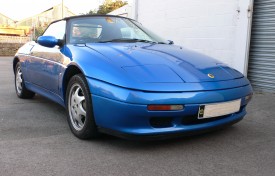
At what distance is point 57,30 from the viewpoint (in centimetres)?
470

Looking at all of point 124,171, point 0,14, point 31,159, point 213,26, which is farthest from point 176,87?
point 0,14

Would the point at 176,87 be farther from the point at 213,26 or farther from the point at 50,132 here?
the point at 213,26

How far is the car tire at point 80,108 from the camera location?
10.8 feet

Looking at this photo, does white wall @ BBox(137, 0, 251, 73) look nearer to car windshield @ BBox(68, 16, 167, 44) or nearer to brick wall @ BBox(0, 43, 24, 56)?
car windshield @ BBox(68, 16, 167, 44)

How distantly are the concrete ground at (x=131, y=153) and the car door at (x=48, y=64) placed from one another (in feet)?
1.66

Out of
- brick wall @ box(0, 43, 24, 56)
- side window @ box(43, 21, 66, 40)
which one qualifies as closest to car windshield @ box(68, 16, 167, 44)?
side window @ box(43, 21, 66, 40)

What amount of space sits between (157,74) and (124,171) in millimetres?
903

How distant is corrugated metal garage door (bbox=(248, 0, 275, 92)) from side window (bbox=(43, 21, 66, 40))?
372 centimetres

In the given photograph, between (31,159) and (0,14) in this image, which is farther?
(0,14)

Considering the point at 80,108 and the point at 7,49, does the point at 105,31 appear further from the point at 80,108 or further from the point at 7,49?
the point at 7,49

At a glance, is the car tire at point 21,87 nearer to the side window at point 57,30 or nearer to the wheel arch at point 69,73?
the side window at point 57,30

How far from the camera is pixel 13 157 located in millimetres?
3020

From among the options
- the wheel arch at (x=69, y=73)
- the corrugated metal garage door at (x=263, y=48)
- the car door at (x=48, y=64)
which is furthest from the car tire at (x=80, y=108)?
the corrugated metal garage door at (x=263, y=48)

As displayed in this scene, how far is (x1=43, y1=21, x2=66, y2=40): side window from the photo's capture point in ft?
14.5
